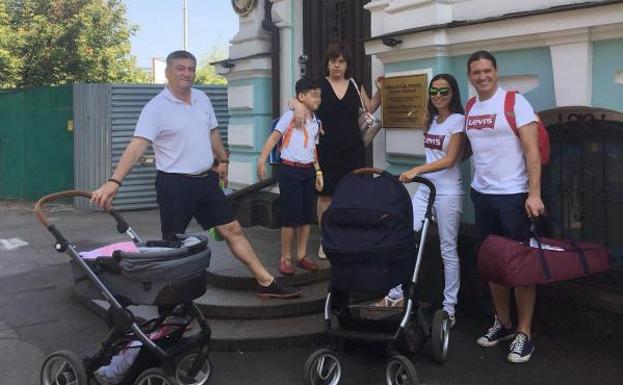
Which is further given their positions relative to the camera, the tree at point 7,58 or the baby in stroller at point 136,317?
the tree at point 7,58

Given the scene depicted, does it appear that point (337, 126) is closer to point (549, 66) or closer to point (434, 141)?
point (434, 141)

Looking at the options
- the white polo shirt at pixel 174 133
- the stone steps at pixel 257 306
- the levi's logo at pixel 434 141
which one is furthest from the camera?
the stone steps at pixel 257 306

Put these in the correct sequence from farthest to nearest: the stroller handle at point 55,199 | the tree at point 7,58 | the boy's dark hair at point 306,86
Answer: the tree at point 7,58 < the boy's dark hair at point 306,86 < the stroller handle at point 55,199

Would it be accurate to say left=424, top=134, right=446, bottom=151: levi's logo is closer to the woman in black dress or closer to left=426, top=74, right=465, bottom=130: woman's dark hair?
left=426, top=74, right=465, bottom=130: woman's dark hair

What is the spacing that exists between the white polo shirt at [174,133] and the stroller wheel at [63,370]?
1280 millimetres

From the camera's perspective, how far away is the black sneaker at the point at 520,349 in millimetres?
4160

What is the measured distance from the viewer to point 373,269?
3.65 m

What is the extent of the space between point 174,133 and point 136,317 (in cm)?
119

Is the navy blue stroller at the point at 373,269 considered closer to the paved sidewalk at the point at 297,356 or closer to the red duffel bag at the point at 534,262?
the paved sidewalk at the point at 297,356

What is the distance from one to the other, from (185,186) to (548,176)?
2.52 meters

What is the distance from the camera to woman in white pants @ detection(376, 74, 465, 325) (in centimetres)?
444

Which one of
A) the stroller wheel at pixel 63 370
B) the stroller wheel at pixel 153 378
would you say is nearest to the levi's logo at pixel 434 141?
the stroller wheel at pixel 153 378

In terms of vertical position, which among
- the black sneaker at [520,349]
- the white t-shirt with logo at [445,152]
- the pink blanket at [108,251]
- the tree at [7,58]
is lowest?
the black sneaker at [520,349]

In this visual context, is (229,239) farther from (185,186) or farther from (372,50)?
(372,50)
